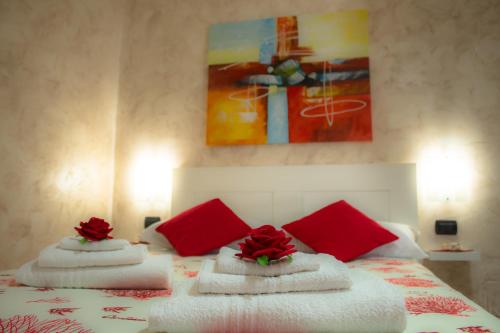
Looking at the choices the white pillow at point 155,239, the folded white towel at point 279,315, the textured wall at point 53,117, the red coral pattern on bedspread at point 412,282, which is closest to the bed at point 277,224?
the red coral pattern on bedspread at point 412,282

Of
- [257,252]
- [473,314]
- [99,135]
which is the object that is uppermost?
[99,135]

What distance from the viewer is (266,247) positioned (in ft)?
3.56

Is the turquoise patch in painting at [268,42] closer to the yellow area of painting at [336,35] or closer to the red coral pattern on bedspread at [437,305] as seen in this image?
the yellow area of painting at [336,35]

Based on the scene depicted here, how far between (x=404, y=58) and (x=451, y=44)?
13.0 inches

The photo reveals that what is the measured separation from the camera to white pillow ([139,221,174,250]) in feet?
8.33

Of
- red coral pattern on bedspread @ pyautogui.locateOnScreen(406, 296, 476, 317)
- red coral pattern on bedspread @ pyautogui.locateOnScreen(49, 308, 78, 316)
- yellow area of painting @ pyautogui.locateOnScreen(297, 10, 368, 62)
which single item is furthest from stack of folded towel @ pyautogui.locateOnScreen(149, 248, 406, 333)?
yellow area of painting @ pyautogui.locateOnScreen(297, 10, 368, 62)

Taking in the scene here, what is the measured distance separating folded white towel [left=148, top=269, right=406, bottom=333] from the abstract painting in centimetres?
203

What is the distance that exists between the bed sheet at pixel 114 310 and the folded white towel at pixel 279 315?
0.10 metres

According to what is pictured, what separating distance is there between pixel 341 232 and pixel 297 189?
61cm

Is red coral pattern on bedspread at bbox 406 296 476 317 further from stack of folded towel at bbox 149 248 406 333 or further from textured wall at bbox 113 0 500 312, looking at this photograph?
textured wall at bbox 113 0 500 312

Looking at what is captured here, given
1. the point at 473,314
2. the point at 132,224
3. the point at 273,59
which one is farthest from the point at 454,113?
the point at 132,224

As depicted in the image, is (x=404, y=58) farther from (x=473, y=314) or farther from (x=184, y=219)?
(x=473, y=314)

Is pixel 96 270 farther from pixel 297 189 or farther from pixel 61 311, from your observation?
pixel 297 189

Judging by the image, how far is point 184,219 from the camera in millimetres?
2533
